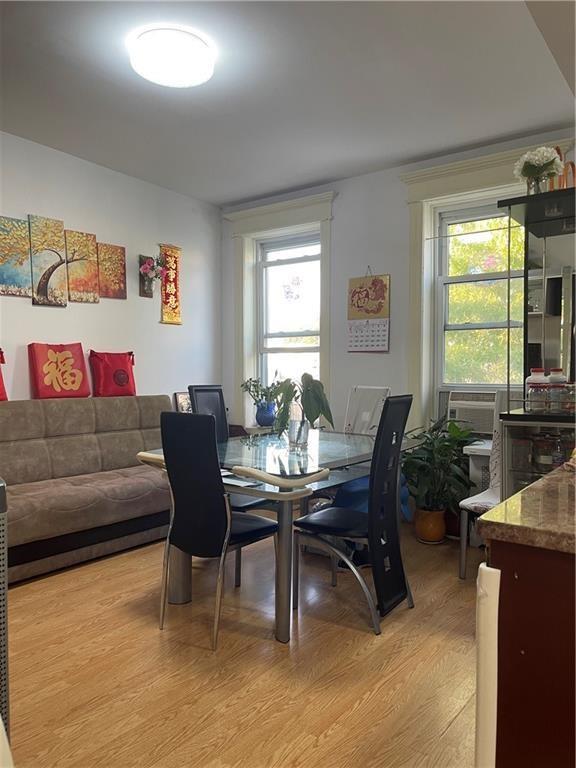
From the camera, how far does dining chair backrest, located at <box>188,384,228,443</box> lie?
347 cm

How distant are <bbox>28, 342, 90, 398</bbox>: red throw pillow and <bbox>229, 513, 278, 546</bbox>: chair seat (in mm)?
1972

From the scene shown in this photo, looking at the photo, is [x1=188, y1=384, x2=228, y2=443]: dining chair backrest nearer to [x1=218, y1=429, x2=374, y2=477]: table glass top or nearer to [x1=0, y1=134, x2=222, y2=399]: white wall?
[x1=218, y1=429, x2=374, y2=477]: table glass top

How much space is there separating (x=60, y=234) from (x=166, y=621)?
2.84 m

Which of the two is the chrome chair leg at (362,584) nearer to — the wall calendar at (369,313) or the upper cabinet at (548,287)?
the upper cabinet at (548,287)

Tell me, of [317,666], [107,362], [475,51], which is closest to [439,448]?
[317,666]

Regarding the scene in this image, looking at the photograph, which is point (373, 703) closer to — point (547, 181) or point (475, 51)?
point (547, 181)

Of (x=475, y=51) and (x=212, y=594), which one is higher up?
(x=475, y=51)

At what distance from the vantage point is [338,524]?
2.44m

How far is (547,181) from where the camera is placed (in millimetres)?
2498

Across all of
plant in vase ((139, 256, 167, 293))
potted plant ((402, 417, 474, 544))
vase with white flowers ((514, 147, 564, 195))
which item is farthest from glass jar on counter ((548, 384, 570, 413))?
plant in vase ((139, 256, 167, 293))

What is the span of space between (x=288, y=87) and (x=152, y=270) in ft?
6.81

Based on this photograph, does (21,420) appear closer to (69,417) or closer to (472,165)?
(69,417)

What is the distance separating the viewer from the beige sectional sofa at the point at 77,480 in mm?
2896

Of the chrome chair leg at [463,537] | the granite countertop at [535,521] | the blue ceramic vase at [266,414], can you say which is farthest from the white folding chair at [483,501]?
the blue ceramic vase at [266,414]
